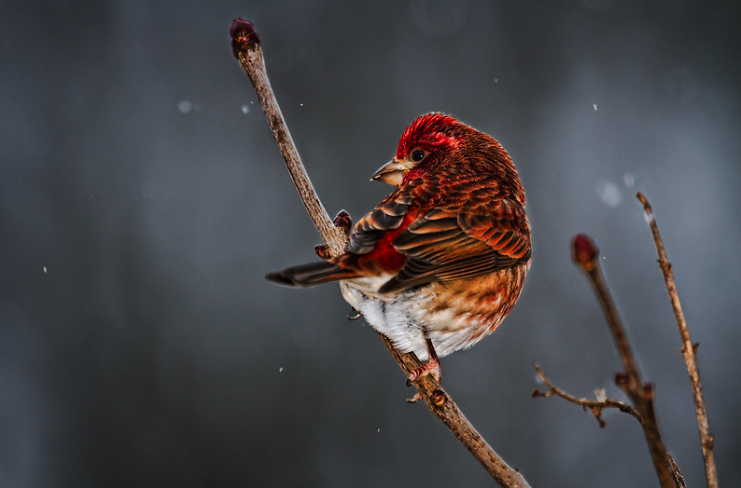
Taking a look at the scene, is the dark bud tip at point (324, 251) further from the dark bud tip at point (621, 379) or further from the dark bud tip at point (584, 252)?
the dark bud tip at point (584, 252)

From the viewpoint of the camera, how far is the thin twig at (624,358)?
900 mm

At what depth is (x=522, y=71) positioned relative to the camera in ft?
28.8

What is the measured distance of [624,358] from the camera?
3.16 ft

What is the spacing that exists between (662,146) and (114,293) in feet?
21.1

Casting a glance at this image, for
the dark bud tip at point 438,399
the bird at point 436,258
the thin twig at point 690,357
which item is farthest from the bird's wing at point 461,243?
the thin twig at point 690,357

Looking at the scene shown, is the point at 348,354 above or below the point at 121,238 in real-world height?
below

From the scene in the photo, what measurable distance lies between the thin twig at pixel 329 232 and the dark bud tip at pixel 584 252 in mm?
1173

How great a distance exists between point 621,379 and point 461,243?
1969 mm

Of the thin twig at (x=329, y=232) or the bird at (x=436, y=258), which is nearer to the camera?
the thin twig at (x=329, y=232)

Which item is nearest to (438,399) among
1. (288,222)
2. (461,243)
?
(461,243)

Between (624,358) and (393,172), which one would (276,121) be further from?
(624,358)

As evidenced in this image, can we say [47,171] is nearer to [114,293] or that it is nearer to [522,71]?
[114,293]

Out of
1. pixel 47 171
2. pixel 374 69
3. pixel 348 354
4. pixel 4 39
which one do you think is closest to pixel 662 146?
pixel 374 69

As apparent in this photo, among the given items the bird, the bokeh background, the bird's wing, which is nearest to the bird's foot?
the bird
